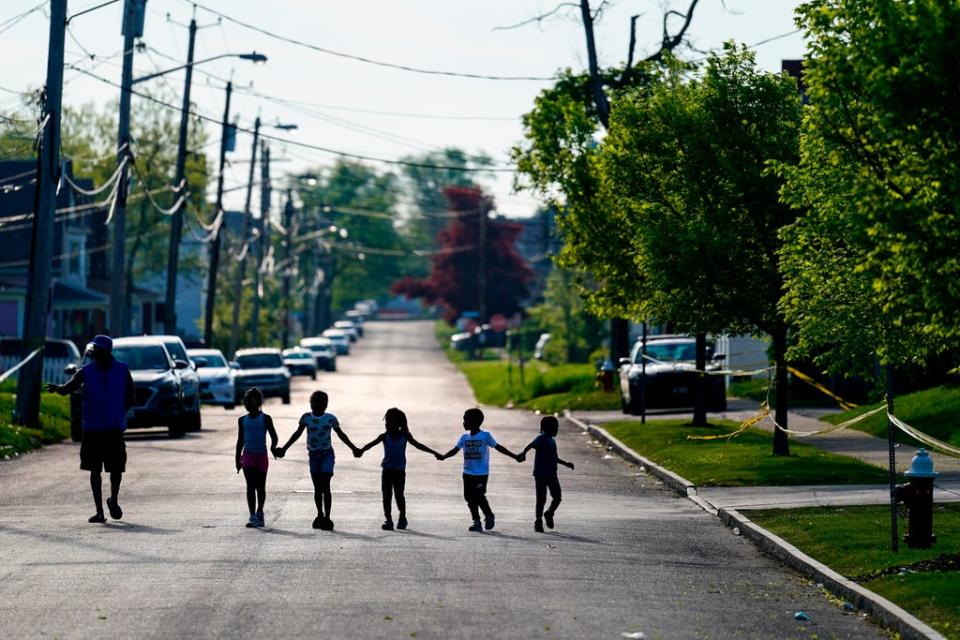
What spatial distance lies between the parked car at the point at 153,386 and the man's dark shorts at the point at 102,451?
14033mm

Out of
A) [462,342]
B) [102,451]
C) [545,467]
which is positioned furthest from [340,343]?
[545,467]

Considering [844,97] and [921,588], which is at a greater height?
[844,97]

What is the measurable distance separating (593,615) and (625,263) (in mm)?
20133

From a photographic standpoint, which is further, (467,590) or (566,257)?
(566,257)

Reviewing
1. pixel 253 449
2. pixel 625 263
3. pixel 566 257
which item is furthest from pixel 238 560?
pixel 566 257

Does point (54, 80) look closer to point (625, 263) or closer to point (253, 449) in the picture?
point (625, 263)

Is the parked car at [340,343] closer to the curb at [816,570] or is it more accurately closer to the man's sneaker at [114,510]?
the curb at [816,570]

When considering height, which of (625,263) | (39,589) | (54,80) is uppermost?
(54,80)

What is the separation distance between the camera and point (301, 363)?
74.6 meters

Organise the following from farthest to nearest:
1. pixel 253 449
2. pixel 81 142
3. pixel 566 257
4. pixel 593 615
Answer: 1. pixel 81 142
2. pixel 566 257
3. pixel 253 449
4. pixel 593 615

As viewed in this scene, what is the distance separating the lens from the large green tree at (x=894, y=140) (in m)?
12.2

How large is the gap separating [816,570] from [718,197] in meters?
12.4

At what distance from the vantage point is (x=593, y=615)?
11836 millimetres

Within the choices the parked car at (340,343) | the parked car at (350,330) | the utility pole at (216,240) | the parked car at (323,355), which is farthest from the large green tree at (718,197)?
the parked car at (350,330)
